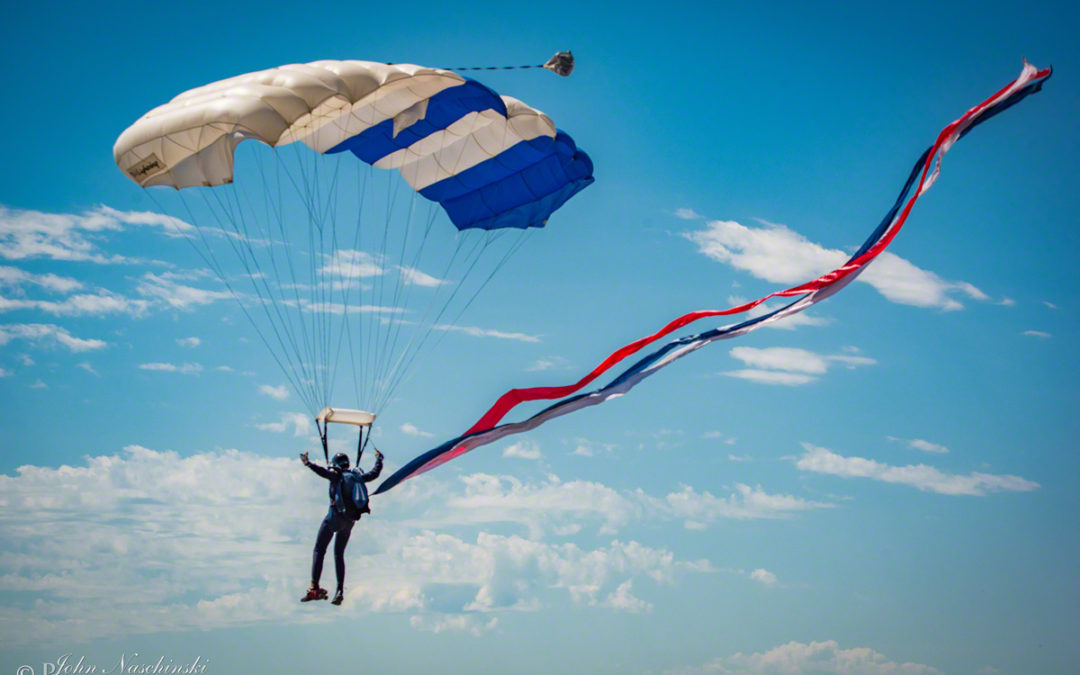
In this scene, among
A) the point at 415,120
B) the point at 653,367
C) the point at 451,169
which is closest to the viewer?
the point at 653,367

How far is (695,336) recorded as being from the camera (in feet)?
48.0

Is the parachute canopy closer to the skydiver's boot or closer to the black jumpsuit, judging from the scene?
the black jumpsuit

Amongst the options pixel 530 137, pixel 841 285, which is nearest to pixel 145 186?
pixel 530 137

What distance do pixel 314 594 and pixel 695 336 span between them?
5686 mm

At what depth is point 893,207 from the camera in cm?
1484

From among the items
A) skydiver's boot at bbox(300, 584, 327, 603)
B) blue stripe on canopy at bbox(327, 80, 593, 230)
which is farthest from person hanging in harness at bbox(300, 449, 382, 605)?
blue stripe on canopy at bbox(327, 80, 593, 230)

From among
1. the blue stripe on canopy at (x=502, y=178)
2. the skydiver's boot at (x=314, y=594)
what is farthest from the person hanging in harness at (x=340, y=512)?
the blue stripe on canopy at (x=502, y=178)

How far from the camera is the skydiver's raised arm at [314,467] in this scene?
1464 centimetres

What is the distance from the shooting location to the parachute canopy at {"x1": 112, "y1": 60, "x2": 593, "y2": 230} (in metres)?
14.7

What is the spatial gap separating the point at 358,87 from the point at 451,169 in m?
3.05

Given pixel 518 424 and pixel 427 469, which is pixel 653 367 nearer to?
pixel 518 424

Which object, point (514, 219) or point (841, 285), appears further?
point (514, 219)

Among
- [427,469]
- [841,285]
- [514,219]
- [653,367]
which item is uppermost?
[514,219]

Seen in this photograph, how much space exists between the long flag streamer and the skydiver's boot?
4.63 ft
